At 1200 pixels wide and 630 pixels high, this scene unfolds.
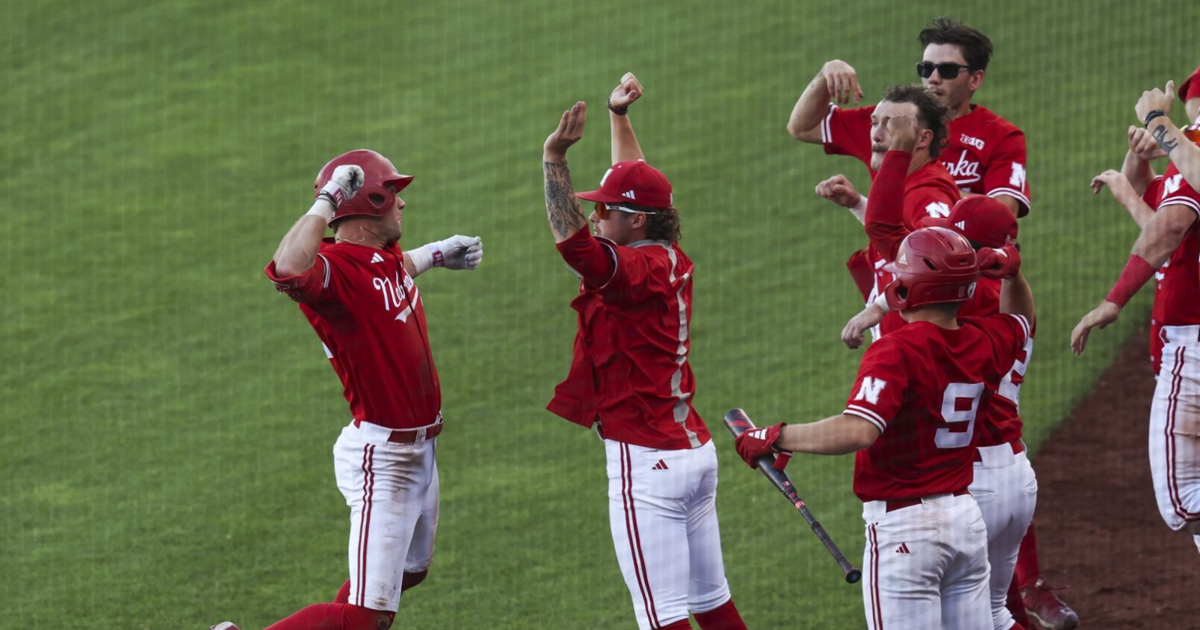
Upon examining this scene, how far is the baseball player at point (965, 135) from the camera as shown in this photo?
5.37 m

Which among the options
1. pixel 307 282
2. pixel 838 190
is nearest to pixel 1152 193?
pixel 838 190

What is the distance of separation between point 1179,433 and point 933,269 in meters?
1.85

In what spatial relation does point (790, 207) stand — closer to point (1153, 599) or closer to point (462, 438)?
point (462, 438)

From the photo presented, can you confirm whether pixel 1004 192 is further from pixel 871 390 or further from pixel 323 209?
pixel 323 209

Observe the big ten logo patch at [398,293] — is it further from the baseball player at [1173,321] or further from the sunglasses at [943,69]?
the baseball player at [1173,321]

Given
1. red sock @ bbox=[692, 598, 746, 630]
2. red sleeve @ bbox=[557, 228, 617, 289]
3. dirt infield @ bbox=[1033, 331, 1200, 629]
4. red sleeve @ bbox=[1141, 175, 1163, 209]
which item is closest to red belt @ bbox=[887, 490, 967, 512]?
red sock @ bbox=[692, 598, 746, 630]

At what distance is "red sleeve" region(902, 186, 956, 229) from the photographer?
4621 mm

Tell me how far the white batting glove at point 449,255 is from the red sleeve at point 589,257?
1.00 meters

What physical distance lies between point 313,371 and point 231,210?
2483 millimetres

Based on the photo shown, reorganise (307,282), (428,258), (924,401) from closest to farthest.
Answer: (924,401), (307,282), (428,258)

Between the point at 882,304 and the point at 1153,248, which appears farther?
the point at 1153,248

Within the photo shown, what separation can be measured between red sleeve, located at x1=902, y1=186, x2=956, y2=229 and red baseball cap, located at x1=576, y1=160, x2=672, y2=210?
2.33ft

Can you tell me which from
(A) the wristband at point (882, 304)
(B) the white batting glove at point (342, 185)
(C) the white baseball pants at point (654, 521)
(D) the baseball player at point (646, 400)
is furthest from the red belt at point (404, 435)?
(A) the wristband at point (882, 304)

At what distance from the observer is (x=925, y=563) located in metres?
3.98
